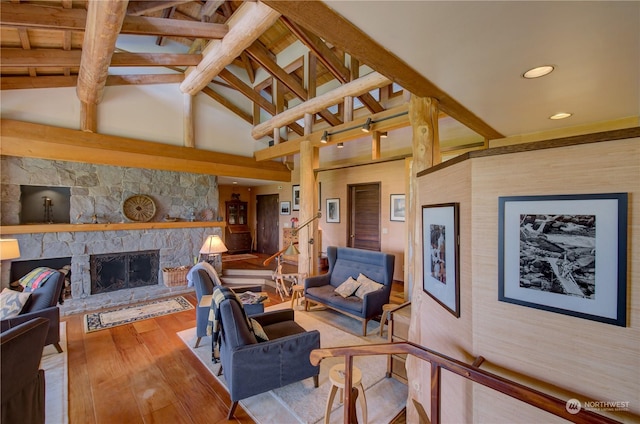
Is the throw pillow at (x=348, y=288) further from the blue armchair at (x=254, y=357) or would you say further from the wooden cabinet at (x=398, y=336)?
the blue armchair at (x=254, y=357)

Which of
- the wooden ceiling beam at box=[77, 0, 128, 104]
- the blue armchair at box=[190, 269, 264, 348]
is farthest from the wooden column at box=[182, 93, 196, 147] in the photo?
the blue armchair at box=[190, 269, 264, 348]

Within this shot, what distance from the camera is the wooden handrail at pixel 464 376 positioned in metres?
0.84

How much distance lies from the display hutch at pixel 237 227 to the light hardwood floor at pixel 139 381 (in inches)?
195

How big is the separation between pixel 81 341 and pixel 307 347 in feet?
10.2

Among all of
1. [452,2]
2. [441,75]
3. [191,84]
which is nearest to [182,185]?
[191,84]

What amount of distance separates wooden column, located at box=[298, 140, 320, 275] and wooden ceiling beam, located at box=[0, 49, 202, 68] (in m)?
2.52

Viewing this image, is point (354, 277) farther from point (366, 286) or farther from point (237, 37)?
point (237, 37)

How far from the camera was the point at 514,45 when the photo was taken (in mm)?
1506

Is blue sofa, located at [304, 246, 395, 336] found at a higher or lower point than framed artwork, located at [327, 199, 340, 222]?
lower

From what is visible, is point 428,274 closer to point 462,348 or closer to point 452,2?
point 462,348

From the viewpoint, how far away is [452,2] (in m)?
1.19

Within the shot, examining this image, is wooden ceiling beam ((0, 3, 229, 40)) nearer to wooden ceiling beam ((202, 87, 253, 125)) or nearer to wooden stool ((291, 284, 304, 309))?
wooden ceiling beam ((202, 87, 253, 125))

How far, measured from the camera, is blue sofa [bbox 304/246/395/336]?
11.8 feet

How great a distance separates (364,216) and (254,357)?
4336 millimetres
